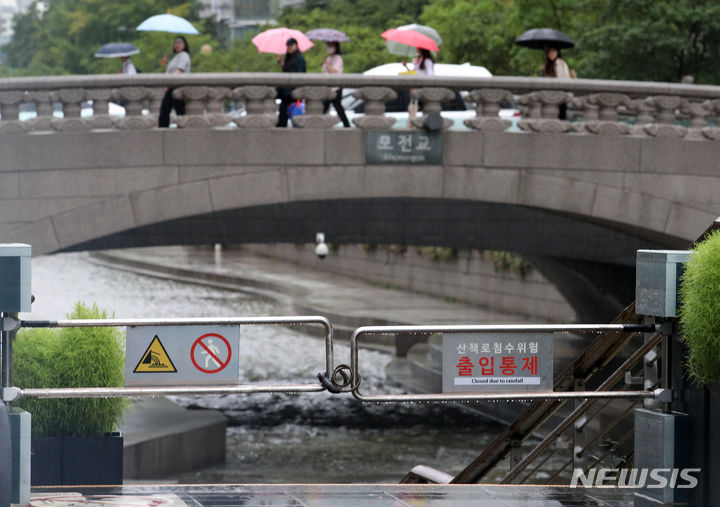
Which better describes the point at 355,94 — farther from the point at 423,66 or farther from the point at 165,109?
the point at 165,109

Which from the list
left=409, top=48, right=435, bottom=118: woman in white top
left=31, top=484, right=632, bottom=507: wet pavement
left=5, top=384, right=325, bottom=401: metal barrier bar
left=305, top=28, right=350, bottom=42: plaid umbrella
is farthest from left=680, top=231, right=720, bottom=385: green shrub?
left=305, top=28, right=350, bottom=42: plaid umbrella

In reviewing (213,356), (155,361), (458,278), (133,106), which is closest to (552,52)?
(133,106)

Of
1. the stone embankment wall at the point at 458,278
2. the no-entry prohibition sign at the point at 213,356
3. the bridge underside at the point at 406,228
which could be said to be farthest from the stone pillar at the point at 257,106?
the stone embankment wall at the point at 458,278

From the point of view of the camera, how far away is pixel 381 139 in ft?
54.1

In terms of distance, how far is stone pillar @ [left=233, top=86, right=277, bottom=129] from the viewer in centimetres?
1584

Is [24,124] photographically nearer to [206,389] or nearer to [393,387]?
[206,389]

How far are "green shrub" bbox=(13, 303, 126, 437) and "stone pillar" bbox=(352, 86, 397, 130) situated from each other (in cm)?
840

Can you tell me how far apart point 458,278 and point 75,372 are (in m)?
28.3

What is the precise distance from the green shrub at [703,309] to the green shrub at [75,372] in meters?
3.85

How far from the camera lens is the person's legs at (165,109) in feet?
52.0

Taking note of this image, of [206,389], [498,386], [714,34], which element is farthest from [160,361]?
[714,34]

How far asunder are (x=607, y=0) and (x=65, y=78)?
16111 millimetres

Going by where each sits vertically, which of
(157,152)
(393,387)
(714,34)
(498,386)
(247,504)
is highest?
(714,34)

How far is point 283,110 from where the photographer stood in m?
16.2
